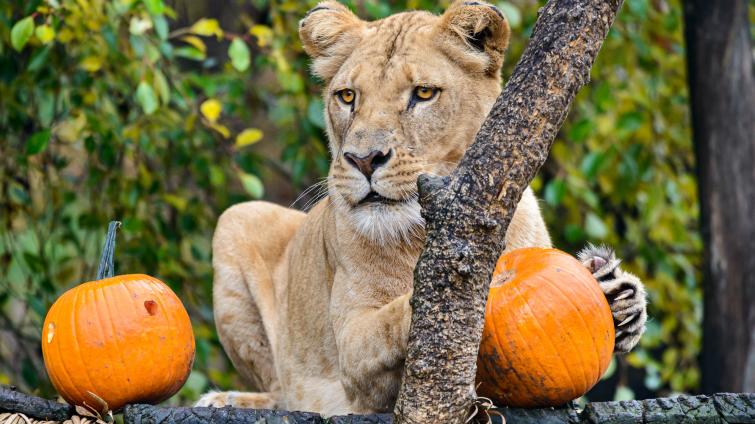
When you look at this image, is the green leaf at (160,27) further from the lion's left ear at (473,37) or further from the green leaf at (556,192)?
the green leaf at (556,192)

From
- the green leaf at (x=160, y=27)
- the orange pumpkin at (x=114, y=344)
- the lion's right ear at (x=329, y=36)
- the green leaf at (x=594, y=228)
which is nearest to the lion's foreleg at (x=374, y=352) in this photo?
the orange pumpkin at (x=114, y=344)

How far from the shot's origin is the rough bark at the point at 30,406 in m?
2.70

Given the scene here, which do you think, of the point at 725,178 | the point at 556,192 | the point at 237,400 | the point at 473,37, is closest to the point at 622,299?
the point at 473,37

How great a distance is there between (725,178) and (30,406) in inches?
162

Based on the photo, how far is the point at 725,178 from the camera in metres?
5.73

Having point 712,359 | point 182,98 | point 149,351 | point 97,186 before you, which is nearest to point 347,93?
point 149,351

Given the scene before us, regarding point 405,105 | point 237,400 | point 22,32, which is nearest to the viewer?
point 405,105

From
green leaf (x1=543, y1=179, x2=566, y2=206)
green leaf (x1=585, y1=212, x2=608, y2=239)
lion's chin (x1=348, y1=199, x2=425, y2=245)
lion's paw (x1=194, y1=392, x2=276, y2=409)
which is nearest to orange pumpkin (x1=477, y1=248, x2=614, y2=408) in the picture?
lion's chin (x1=348, y1=199, x2=425, y2=245)

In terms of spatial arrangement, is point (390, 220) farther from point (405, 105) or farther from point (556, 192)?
point (556, 192)

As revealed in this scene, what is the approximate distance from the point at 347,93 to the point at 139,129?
190cm

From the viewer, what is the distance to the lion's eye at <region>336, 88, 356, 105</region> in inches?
139

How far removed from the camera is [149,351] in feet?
9.21

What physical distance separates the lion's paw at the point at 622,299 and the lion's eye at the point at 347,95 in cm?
96

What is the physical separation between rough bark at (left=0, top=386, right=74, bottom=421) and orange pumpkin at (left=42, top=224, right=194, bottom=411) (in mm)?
88
